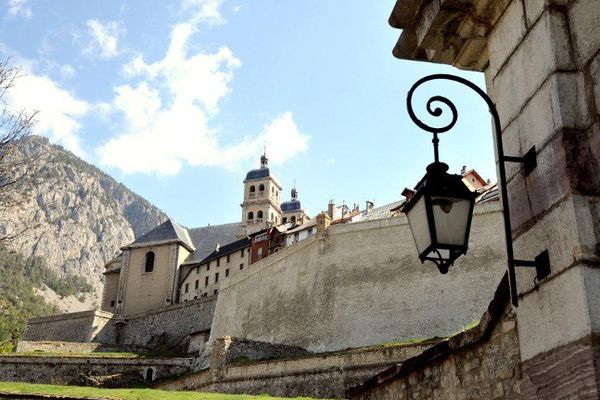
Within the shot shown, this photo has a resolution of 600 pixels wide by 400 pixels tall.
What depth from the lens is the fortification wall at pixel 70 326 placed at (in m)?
58.2

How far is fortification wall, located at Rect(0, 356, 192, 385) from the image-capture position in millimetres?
41875

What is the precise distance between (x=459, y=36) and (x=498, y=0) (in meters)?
0.46

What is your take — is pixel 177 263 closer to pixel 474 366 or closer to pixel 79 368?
pixel 79 368

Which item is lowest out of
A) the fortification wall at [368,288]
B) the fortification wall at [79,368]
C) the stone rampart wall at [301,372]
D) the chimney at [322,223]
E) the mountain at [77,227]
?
the stone rampart wall at [301,372]

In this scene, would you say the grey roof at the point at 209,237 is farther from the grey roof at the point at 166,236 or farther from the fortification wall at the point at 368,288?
the fortification wall at the point at 368,288

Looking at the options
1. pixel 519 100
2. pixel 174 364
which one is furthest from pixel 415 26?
pixel 174 364

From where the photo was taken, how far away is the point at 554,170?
3.76 m

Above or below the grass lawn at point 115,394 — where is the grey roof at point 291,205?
above

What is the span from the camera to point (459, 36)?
4953 millimetres

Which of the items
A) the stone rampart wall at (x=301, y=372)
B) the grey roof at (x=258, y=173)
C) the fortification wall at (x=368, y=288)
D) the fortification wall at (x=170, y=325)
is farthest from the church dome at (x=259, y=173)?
the stone rampart wall at (x=301, y=372)

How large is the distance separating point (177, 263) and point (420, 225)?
206ft

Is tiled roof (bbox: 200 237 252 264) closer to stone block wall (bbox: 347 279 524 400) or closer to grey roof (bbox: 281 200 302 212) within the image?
grey roof (bbox: 281 200 302 212)

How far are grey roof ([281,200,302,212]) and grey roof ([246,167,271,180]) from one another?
209 inches

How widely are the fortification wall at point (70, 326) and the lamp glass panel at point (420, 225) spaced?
5759 centimetres
